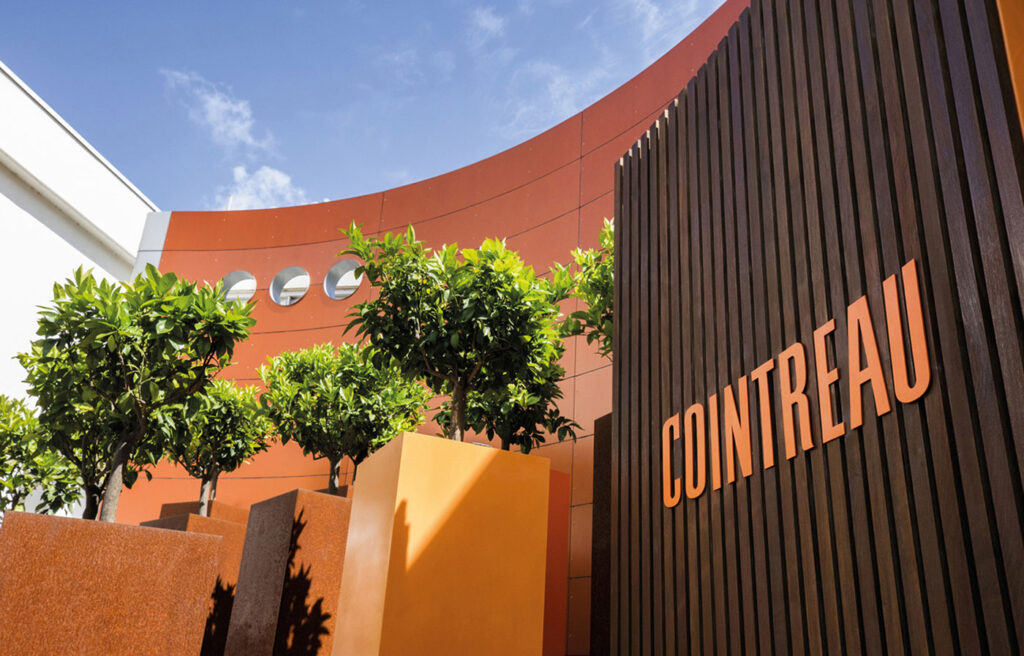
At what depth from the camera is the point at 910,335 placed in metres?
2.51

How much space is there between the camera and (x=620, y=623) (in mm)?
4324

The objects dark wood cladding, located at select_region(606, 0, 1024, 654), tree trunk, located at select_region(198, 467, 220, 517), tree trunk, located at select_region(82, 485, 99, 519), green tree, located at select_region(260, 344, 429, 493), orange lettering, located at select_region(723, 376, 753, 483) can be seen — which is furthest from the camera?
tree trunk, located at select_region(198, 467, 220, 517)

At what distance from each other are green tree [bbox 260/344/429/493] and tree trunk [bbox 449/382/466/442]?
10.2 feet

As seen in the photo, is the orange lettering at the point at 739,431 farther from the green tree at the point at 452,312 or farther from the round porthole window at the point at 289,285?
the round porthole window at the point at 289,285

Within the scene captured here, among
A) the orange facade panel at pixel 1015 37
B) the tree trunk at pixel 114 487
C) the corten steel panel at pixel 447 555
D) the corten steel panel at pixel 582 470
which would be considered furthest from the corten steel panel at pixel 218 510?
the orange facade panel at pixel 1015 37

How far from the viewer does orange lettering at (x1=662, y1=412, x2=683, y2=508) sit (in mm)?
4023

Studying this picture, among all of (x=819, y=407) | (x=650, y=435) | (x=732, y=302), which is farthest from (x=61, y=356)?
(x=819, y=407)

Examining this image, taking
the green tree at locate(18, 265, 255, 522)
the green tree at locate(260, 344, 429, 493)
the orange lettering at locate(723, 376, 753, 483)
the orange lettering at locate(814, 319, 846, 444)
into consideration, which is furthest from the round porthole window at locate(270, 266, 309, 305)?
the orange lettering at locate(814, 319, 846, 444)

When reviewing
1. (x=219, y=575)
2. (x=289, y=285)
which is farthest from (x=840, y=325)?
(x=289, y=285)

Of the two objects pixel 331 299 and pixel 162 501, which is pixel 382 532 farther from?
pixel 162 501

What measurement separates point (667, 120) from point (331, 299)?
32.7ft

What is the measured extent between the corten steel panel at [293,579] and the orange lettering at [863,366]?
180 inches

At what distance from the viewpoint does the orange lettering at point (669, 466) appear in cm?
402

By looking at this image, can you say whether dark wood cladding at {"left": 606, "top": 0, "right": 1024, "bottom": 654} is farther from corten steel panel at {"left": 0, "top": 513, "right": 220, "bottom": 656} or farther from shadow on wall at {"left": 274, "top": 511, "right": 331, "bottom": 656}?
shadow on wall at {"left": 274, "top": 511, "right": 331, "bottom": 656}
